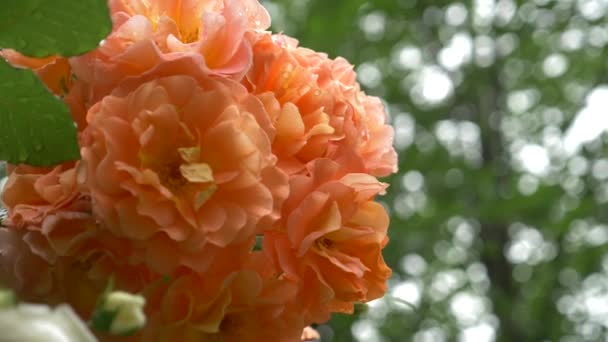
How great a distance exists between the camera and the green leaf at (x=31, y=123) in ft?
1.25

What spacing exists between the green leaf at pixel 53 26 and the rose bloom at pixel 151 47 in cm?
3

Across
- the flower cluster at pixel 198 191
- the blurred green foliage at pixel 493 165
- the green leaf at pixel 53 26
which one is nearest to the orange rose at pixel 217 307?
the flower cluster at pixel 198 191

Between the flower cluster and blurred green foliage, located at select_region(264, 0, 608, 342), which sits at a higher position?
blurred green foliage, located at select_region(264, 0, 608, 342)

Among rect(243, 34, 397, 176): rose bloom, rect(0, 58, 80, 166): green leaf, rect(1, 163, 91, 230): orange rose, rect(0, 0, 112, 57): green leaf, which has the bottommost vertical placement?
rect(1, 163, 91, 230): orange rose

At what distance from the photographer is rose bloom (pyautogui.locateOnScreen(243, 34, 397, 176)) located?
0.42 metres

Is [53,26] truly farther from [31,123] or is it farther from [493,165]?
[493,165]

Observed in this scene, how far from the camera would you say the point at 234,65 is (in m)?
0.41

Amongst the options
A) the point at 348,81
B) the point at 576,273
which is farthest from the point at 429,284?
the point at 348,81

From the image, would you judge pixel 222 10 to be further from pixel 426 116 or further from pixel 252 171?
pixel 426 116

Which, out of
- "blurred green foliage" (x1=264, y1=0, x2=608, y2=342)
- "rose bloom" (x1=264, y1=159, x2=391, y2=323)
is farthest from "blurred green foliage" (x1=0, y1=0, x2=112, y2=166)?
"blurred green foliage" (x1=264, y1=0, x2=608, y2=342)

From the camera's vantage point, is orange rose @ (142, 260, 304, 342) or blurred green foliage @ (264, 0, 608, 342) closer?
orange rose @ (142, 260, 304, 342)

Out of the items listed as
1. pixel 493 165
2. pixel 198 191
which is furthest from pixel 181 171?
pixel 493 165

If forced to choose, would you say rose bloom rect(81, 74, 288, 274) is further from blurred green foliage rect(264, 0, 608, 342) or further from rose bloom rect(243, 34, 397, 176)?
blurred green foliage rect(264, 0, 608, 342)

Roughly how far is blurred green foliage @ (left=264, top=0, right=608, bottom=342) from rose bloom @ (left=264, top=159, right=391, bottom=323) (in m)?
1.37
